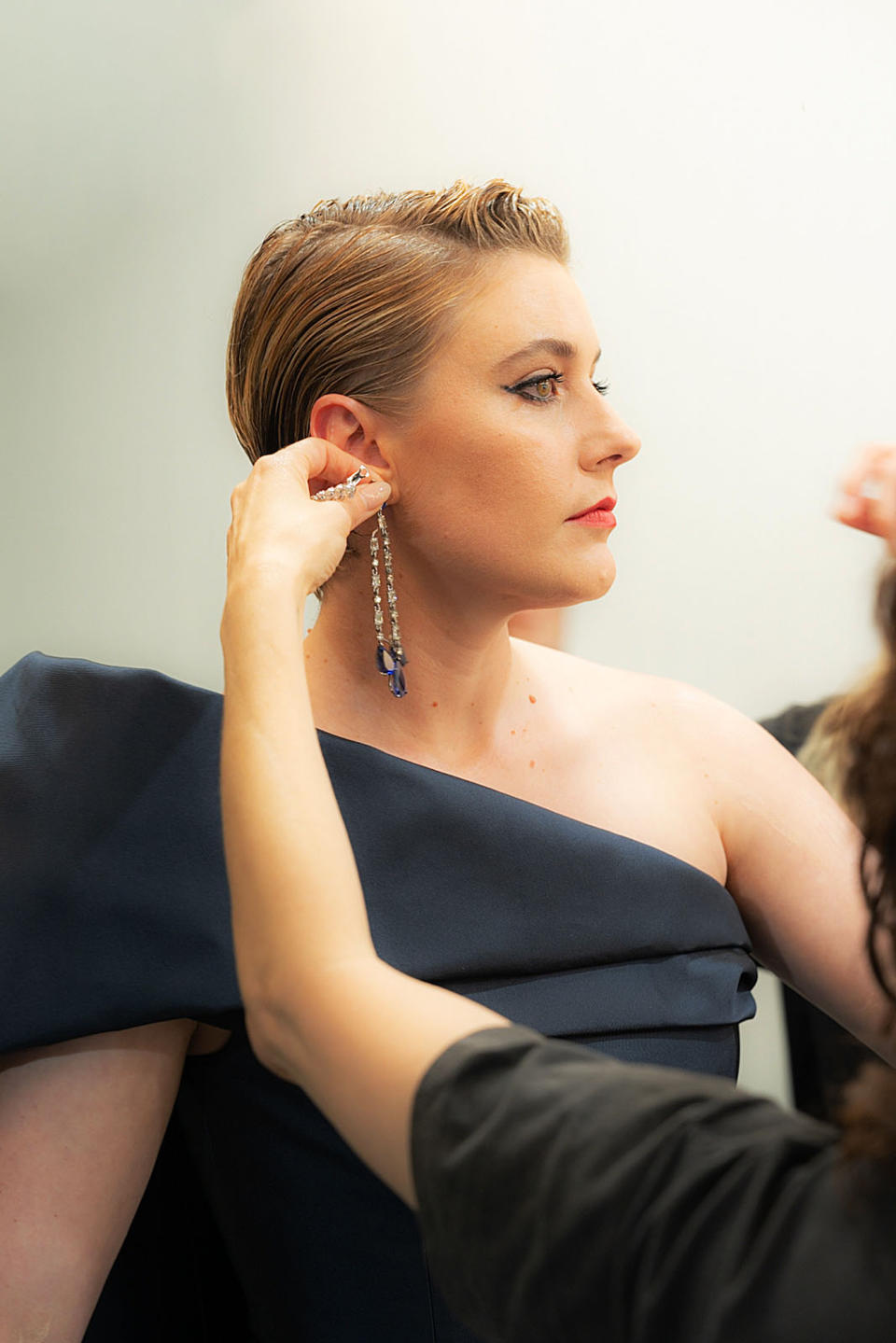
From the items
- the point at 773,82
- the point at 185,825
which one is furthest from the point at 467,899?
the point at 773,82

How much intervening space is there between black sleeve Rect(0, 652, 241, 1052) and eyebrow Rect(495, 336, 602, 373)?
1.13 ft

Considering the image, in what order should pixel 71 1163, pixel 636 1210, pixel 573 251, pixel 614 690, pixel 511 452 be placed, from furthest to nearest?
1. pixel 573 251
2. pixel 614 690
3. pixel 511 452
4. pixel 71 1163
5. pixel 636 1210

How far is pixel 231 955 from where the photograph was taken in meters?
0.86

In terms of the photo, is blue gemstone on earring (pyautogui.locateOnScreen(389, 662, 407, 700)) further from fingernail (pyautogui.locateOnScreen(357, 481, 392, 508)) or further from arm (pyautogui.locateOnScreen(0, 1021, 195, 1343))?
arm (pyautogui.locateOnScreen(0, 1021, 195, 1343))

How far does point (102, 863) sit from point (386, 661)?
0.25 metres

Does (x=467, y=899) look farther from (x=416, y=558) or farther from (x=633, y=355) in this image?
(x=633, y=355)

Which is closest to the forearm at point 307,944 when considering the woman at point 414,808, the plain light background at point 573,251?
the woman at point 414,808

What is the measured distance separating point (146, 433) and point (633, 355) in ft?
1.80

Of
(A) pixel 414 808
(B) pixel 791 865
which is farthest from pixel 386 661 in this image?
(B) pixel 791 865

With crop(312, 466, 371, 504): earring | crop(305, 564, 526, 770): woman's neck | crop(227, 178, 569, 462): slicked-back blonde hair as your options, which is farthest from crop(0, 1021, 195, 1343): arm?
crop(227, 178, 569, 462): slicked-back blonde hair

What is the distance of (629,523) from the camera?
4.92 feet

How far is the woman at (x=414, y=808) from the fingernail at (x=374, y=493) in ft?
0.12

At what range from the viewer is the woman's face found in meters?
0.96

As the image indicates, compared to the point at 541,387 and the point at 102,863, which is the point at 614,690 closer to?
the point at 541,387
